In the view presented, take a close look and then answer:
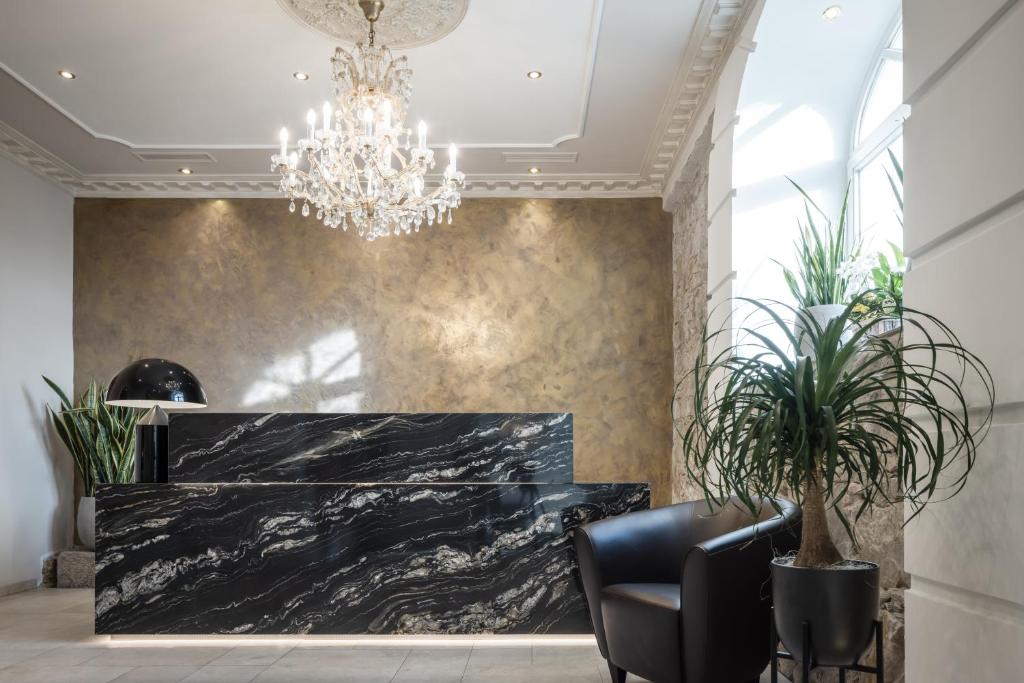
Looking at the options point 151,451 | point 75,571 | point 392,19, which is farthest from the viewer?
point 75,571

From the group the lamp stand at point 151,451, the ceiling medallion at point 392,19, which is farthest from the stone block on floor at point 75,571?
the ceiling medallion at point 392,19

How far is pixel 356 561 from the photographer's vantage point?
4273mm

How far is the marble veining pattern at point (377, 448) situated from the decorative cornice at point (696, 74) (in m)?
2.11

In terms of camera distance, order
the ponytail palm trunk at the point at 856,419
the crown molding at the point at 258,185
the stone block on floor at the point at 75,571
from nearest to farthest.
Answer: the ponytail palm trunk at the point at 856,419
the stone block on floor at the point at 75,571
the crown molding at the point at 258,185

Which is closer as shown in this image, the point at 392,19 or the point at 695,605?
the point at 695,605

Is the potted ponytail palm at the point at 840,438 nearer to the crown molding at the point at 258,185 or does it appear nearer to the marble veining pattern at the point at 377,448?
the marble veining pattern at the point at 377,448

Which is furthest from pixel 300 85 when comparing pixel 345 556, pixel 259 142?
pixel 345 556

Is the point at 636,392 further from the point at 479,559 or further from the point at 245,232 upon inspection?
the point at 245,232

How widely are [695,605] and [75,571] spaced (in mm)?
5223

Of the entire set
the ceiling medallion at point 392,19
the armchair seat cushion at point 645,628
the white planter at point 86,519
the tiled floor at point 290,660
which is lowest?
the tiled floor at point 290,660

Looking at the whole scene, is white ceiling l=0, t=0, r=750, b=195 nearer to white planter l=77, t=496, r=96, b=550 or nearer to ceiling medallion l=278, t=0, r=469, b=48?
ceiling medallion l=278, t=0, r=469, b=48

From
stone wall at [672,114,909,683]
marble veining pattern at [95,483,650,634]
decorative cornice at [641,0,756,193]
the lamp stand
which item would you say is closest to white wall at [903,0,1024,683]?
stone wall at [672,114,909,683]

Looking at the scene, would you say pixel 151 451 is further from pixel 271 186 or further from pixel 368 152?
pixel 271 186

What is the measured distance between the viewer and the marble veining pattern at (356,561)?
13.9 ft
